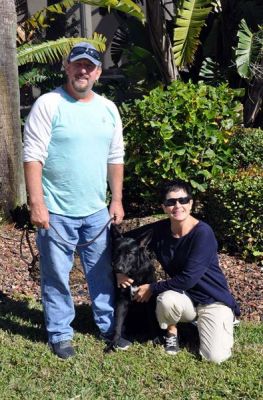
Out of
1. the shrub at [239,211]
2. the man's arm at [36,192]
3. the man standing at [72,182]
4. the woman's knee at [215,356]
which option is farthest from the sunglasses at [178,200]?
the shrub at [239,211]

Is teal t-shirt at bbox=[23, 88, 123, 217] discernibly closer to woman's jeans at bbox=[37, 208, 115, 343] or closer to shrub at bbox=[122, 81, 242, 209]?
woman's jeans at bbox=[37, 208, 115, 343]

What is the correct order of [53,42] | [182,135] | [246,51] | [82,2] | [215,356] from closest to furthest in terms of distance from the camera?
[215,356]
[182,135]
[246,51]
[82,2]
[53,42]

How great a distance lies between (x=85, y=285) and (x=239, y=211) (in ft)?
5.44

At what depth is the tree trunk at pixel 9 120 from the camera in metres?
7.06

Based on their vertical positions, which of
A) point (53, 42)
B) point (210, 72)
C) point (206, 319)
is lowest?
point (206, 319)

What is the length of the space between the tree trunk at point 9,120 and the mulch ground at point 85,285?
0.92 metres

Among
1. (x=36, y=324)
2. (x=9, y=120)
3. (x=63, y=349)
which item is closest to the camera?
(x=63, y=349)

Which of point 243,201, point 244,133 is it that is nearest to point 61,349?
point 243,201

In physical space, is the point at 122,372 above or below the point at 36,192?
below

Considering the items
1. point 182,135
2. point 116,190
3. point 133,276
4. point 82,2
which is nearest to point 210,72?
point 82,2

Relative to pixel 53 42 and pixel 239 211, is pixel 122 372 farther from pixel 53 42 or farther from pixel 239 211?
pixel 53 42

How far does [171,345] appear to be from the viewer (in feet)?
14.9

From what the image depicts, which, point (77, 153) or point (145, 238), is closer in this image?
point (77, 153)

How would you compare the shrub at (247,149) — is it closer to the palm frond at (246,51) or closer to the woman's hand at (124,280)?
the palm frond at (246,51)
